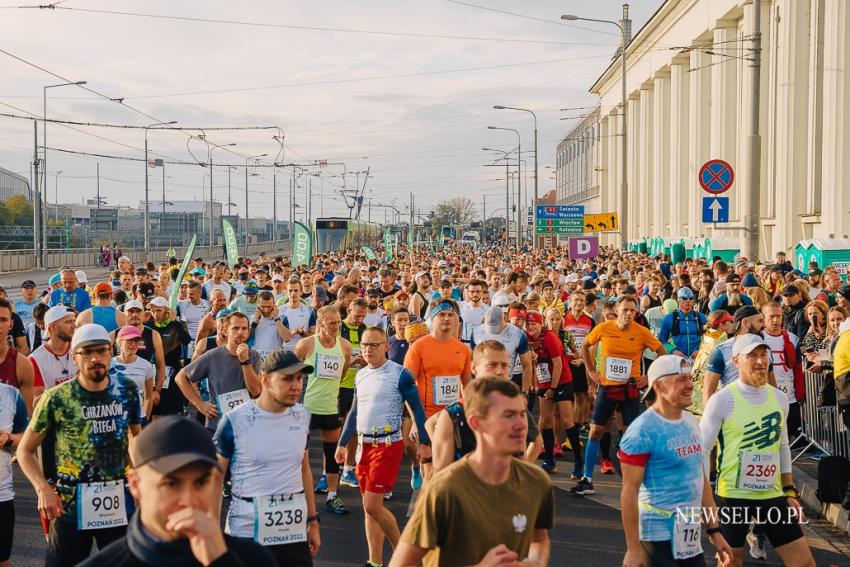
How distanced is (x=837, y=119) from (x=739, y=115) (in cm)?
1229

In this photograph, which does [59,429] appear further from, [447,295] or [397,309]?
[447,295]

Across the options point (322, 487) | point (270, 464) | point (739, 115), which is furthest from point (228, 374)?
point (739, 115)

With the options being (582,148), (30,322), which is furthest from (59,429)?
(582,148)

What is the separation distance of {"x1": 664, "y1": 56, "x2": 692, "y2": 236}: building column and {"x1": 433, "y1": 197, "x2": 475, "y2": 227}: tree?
9405 cm

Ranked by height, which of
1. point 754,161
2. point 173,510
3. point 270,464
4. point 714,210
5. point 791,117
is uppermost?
point 791,117

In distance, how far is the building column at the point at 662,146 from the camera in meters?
55.1

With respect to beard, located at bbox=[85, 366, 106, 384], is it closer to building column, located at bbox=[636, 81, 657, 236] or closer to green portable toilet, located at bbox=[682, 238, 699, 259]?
green portable toilet, located at bbox=[682, 238, 699, 259]

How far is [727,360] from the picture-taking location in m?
7.88

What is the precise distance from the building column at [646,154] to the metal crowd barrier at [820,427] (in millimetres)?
49689

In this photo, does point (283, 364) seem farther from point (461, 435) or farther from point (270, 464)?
point (461, 435)

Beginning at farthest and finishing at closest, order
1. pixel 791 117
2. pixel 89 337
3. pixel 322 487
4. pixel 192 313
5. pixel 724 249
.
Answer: pixel 724 249, pixel 791 117, pixel 192 313, pixel 322 487, pixel 89 337

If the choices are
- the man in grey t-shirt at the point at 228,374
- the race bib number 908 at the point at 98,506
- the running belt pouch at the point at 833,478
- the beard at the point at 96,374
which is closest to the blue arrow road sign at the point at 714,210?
the running belt pouch at the point at 833,478

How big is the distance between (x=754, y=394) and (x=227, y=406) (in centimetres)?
398

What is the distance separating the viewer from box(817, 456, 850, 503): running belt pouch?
789 centimetres
